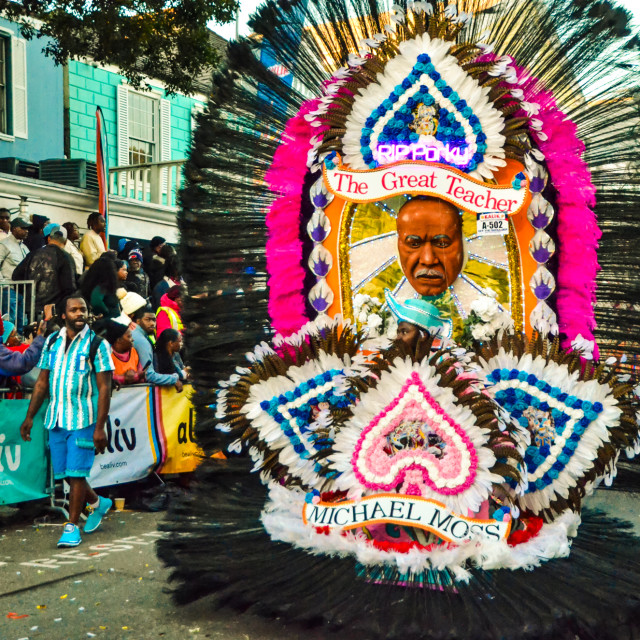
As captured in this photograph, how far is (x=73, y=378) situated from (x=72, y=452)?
0.49 metres

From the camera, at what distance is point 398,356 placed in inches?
173

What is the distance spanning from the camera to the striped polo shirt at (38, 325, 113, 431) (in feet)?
Result: 22.2

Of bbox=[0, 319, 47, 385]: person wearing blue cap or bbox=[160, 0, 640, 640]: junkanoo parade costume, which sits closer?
bbox=[160, 0, 640, 640]: junkanoo parade costume

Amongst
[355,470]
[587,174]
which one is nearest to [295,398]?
[355,470]

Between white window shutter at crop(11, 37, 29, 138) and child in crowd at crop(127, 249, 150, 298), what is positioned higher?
white window shutter at crop(11, 37, 29, 138)

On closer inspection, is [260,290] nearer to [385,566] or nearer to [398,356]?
[398,356]

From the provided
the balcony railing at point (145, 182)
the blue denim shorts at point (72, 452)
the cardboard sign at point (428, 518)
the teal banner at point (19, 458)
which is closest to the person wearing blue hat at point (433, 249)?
the cardboard sign at point (428, 518)

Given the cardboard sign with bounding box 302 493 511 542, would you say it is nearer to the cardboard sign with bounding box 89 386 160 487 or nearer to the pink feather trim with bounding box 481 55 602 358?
the pink feather trim with bounding box 481 55 602 358

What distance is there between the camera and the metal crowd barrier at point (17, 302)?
30.5 feet

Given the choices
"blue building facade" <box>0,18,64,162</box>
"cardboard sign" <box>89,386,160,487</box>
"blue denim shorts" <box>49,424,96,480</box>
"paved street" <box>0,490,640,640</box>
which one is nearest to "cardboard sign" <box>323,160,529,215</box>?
"paved street" <box>0,490,640,640</box>

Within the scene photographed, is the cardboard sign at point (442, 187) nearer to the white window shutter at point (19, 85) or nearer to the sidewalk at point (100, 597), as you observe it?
the sidewalk at point (100, 597)

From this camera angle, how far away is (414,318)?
4.60m

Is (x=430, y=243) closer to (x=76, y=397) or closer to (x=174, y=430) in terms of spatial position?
(x=76, y=397)

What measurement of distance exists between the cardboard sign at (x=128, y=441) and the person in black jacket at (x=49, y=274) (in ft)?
7.45
